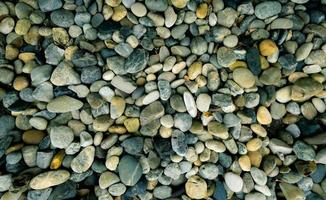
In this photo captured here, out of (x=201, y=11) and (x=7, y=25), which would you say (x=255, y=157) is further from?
(x=7, y=25)

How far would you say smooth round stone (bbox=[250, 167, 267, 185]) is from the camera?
109cm

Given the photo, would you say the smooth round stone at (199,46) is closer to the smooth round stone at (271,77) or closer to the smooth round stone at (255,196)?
the smooth round stone at (271,77)

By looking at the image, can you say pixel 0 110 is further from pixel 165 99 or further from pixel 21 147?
pixel 165 99

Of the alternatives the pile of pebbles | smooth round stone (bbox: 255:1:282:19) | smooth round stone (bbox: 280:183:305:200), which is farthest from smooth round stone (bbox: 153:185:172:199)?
smooth round stone (bbox: 255:1:282:19)

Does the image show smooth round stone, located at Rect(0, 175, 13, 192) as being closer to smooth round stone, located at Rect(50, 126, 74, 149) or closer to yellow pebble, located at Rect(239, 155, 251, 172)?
smooth round stone, located at Rect(50, 126, 74, 149)

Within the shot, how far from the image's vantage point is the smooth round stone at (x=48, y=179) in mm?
1040

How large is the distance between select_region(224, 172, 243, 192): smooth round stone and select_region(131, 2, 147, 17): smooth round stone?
518mm

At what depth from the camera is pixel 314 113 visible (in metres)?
1.15

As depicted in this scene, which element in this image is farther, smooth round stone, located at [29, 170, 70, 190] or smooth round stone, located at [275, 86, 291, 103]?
smooth round stone, located at [275, 86, 291, 103]

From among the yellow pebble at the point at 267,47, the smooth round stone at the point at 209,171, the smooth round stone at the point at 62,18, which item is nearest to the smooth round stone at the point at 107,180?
the smooth round stone at the point at 209,171

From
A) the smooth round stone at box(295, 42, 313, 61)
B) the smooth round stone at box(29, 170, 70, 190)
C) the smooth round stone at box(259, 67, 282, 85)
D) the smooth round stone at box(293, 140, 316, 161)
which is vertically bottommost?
the smooth round stone at box(29, 170, 70, 190)

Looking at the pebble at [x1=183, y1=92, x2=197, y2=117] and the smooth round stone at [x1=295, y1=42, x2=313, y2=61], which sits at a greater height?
the smooth round stone at [x1=295, y1=42, x2=313, y2=61]

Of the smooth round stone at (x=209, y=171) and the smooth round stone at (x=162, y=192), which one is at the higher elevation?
the smooth round stone at (x=209, y=171)

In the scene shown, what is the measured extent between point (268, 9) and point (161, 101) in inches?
16.4
